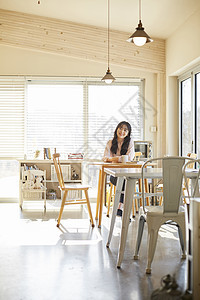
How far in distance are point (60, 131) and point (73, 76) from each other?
3.43 feet

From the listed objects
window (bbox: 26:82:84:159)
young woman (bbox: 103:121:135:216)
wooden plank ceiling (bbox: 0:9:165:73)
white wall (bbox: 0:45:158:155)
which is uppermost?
wooden plank ceiling (bbox: 0:9:165:73)

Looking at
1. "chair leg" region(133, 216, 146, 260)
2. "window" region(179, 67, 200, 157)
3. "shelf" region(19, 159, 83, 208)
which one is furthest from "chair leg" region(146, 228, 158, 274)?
"shelf" region(19, 159, 83, 208)

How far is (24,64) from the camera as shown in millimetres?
7102

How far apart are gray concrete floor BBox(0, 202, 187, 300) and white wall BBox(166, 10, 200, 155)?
2347mm

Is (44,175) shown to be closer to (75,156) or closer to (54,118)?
(75,156)

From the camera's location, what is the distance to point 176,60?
6.37m

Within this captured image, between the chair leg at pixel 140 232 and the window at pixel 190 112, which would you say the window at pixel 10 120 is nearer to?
the window at pixel 190 112

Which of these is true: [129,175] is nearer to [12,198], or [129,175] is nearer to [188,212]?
[188,212]

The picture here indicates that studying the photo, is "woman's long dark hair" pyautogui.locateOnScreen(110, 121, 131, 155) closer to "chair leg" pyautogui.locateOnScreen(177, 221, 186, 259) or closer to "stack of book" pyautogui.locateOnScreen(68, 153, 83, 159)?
"stack of book" pyautogui.locateOnScreen(68, 153, 83, 159)

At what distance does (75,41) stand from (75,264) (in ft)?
15.4

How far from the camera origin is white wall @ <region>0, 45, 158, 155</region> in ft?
23.2

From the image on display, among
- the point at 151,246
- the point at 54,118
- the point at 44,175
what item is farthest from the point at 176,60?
the point at 151,246

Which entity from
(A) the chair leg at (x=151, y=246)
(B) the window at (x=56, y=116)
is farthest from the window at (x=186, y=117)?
(A) the chair leg at (x=151, y=246)

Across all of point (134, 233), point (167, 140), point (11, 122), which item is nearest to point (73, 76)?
point (11, 122)
